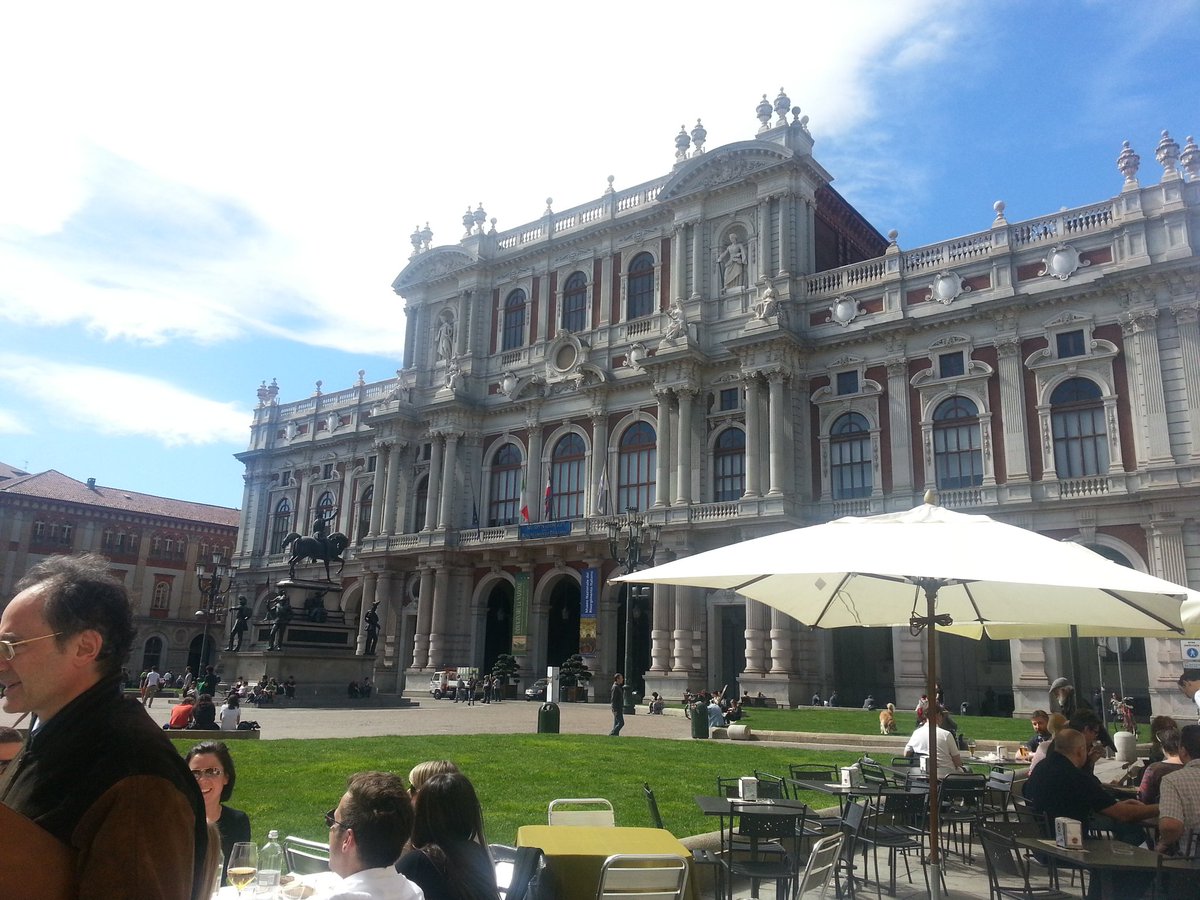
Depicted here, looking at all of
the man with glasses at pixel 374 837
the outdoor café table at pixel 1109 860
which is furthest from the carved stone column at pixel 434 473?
the man with glasses at pixel 374 837

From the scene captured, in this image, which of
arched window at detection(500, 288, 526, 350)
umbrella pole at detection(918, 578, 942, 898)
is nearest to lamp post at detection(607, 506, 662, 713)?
arched window at detection(500, 288, 526, 350)

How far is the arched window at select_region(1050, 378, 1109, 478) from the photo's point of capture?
1155 inches

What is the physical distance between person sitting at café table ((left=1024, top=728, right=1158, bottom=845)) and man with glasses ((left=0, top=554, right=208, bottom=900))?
7.13m

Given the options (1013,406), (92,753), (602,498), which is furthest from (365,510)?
(92,753)

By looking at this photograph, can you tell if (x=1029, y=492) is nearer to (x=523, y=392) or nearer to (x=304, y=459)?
(x=523, y=392)

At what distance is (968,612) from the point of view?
31.2ft

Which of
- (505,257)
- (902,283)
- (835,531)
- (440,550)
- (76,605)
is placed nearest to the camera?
(76,605)

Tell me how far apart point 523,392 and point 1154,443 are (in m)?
25.7

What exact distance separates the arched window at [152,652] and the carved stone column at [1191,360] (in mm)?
59775

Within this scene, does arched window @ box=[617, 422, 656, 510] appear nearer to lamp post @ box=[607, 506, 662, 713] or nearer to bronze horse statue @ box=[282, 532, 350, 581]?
lamp post @ box=[607, 506, 662, 713]

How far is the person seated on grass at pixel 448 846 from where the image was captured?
4.30 m

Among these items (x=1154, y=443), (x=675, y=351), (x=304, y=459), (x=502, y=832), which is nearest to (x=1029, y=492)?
(x=1154, y=443)

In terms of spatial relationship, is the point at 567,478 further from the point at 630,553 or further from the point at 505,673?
the point at 630,553

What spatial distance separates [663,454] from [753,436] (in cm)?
409
